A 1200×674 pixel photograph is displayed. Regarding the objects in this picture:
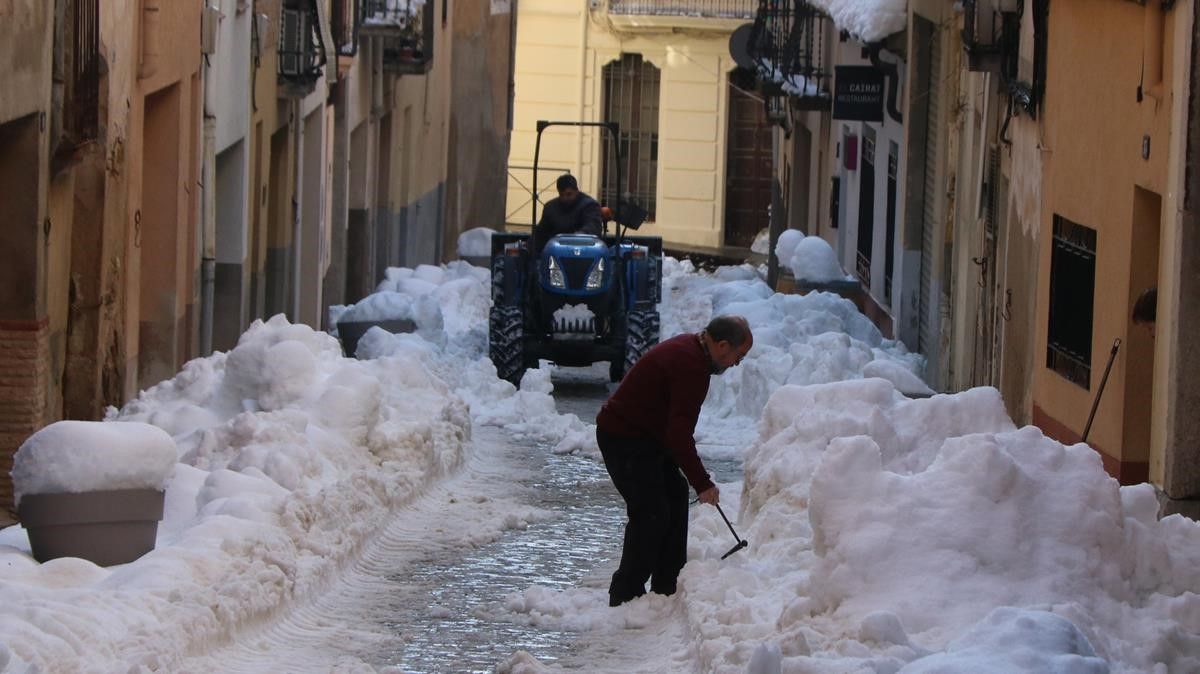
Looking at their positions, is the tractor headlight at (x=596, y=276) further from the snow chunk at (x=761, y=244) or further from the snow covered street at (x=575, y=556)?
the snow chunk at (x=761, y=244)

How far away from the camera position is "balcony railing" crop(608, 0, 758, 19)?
4562 cm

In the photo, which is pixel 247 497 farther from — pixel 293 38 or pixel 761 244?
pixel 761 244

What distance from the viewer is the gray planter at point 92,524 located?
10133mm

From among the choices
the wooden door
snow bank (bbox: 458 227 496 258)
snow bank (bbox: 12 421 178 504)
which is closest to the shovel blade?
snow bank (bbox: 12 421 178 504)

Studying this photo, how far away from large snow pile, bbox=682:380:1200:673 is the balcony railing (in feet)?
118

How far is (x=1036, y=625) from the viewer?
7.83 metres

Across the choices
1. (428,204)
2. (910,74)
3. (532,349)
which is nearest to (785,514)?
(532,349)

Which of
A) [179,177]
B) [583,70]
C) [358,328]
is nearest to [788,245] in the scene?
[358,328]

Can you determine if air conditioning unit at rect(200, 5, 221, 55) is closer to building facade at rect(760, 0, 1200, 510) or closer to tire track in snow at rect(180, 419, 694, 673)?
tire track in snow at rect(180, 419, 694, 673)

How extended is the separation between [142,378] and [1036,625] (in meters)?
11.3

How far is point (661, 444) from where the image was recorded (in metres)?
11.0

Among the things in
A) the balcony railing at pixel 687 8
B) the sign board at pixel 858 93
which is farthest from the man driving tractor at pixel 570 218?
the balcony railing at pixel 687 8

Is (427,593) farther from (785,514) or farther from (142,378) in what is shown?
(142,378)

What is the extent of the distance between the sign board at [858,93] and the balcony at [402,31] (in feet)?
20.2
